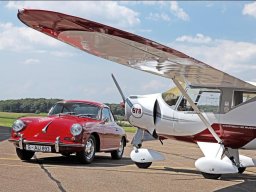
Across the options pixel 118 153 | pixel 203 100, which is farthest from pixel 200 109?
pixel 118 153

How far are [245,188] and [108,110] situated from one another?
224 inches

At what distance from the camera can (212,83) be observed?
11094 millimetres

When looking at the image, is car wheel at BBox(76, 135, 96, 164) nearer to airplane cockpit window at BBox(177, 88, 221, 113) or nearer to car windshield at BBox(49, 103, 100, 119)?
car windshield at BBox(49, 103, 100, 119)

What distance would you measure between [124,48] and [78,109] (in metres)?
5.76

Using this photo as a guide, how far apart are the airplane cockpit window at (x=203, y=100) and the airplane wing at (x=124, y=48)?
1.15 feet

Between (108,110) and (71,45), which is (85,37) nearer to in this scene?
(71,45)

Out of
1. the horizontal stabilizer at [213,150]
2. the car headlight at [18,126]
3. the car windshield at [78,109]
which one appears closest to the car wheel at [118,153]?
the car windshield at [78,109]

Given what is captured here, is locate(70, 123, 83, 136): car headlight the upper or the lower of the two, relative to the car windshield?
lower

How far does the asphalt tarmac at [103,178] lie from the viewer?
28.3ft

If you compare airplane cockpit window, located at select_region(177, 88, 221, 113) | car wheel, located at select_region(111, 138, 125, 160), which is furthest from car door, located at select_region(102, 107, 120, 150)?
airplane cockpit window, located at select_region(177, 88, 221, 113)

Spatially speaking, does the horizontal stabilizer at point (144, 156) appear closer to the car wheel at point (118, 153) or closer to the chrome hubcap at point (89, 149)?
the chrome hubcap at point (89, 149)

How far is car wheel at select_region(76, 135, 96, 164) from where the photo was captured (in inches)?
474

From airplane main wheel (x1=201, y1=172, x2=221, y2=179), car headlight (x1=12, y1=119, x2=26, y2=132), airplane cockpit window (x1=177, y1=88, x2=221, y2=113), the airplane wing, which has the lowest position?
airplane main wheel (x1=201, y1=172, x2=221, y2=179)

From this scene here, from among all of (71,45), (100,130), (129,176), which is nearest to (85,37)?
(71,45)
